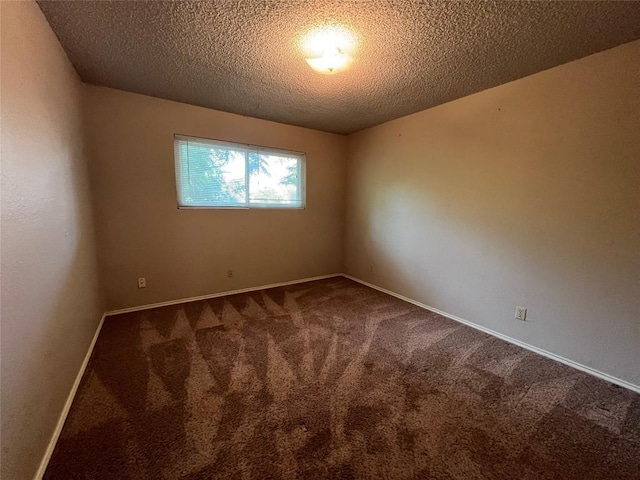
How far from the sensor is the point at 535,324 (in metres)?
2.29

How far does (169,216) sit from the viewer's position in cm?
302

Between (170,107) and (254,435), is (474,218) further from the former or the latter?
(170,107)

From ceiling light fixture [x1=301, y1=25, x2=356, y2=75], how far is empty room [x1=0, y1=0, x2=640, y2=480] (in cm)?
2

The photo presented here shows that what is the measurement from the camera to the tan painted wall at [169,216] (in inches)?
106

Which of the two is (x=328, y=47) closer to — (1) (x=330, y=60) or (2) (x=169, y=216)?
(1) (x=330, y=60)

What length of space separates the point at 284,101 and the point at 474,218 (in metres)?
2.36

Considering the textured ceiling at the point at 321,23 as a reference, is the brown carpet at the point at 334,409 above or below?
below

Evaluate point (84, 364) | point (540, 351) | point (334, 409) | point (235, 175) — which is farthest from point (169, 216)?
point (540, 351)

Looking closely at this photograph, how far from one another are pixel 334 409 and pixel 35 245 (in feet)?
5.93

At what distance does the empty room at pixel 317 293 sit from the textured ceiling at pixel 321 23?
0.8 inches

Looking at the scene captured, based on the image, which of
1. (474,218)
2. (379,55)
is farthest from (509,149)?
(379,55)

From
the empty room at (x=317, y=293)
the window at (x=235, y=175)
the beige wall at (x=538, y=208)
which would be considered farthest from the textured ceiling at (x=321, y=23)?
the window at (x=235, y=175)

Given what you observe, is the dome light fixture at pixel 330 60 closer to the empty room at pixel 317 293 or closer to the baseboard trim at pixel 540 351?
the empty room at pixel 317 293

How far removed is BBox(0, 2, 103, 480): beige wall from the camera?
3.43 feet
